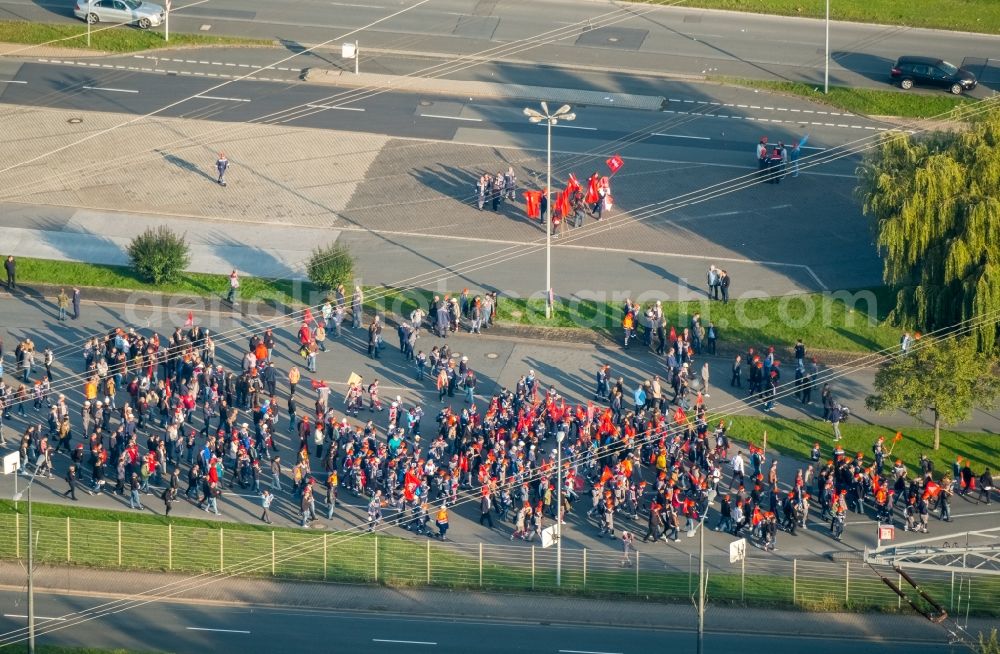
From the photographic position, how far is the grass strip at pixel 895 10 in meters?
87.8

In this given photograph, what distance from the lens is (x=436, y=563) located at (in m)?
55.4

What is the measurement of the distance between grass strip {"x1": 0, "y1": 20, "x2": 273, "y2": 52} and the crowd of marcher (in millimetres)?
23872

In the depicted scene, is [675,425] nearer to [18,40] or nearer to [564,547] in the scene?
[564,547]

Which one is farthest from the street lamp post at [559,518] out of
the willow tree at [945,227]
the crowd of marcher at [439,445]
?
the willow tree at [945,227]

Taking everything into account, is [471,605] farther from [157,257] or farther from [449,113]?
[449,113]

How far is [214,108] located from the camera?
80.5 m

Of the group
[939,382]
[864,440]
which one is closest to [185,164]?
[864,440]

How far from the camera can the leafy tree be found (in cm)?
5925

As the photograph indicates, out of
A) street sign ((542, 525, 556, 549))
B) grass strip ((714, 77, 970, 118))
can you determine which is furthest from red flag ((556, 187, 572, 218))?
street sign ((542, 525, 556, 549))

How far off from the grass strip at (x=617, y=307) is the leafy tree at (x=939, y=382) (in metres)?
5.71

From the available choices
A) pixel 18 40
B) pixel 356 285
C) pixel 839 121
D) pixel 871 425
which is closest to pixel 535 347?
pixel 356 285

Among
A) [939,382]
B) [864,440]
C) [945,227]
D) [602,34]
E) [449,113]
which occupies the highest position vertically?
[602,34]

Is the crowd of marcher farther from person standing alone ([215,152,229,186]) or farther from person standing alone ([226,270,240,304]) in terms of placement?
person standing alone ([215,152,229,186])

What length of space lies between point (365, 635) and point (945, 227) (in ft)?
79.9
